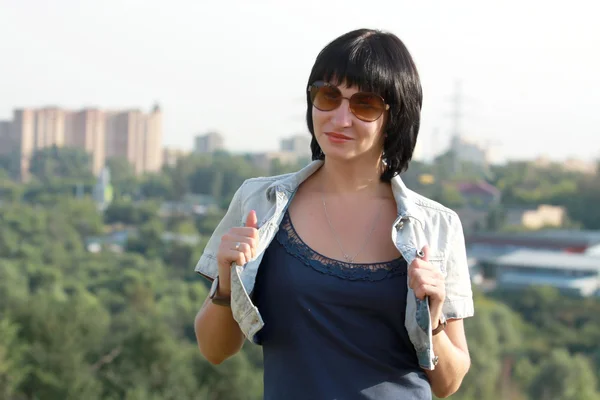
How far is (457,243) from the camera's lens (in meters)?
1.13

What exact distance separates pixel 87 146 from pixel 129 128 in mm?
4219

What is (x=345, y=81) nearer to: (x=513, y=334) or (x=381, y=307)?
(x=381, y=307)

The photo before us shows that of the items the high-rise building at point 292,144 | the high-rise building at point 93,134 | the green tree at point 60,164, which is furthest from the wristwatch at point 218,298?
the high-rise building at point 292,144

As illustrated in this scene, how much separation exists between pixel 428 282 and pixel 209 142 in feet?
211

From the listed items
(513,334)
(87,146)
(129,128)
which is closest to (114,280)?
(513,334)

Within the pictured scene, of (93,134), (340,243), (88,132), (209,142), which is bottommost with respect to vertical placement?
(209,142)

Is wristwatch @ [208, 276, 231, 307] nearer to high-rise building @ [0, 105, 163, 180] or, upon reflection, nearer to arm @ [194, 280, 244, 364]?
arm @ [194, 280, 244, 364]

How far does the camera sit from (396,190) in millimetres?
1144

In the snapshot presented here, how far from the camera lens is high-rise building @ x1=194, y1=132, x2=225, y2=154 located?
6475 cm

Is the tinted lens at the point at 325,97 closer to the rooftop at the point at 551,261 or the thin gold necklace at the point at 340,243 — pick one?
the thin gold necklace at the point at 340,243

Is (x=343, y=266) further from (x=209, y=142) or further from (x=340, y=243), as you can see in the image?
(x=209, y=142)

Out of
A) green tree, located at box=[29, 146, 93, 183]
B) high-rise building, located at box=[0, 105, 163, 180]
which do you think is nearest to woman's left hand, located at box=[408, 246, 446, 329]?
high-rise building, located at box=[0, 105, 163, 180]

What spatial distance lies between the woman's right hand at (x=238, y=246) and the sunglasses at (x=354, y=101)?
14cm

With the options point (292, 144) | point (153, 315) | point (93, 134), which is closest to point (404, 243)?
point (153, 315)
